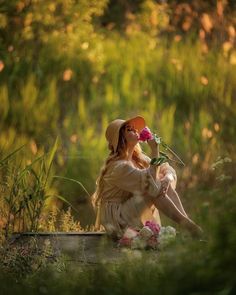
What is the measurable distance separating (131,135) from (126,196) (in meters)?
0.39

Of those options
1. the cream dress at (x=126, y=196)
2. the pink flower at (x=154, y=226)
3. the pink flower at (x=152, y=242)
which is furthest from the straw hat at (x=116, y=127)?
the pink flower at (x=152, y=242)

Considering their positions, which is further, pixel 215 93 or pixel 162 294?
pixel 215 93

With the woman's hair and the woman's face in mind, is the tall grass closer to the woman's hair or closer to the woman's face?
the woman's hair

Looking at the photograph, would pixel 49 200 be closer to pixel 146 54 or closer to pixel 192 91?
pixel 192 91

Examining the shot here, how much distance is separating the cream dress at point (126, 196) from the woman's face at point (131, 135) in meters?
0.13

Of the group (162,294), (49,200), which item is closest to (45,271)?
(162,294)

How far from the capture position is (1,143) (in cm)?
761

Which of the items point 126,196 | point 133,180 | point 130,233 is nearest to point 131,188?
point 133,180

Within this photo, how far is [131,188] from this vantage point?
6.04 meters

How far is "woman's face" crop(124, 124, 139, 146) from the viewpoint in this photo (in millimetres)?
6109

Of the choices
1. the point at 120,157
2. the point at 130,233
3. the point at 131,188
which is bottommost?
the point at 130,233

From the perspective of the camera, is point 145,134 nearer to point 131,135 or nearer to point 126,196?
point 131,135

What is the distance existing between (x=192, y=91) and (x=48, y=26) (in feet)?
6.78

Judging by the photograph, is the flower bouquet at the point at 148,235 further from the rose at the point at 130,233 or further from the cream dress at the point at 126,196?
the cream dress at the point at 126,196
